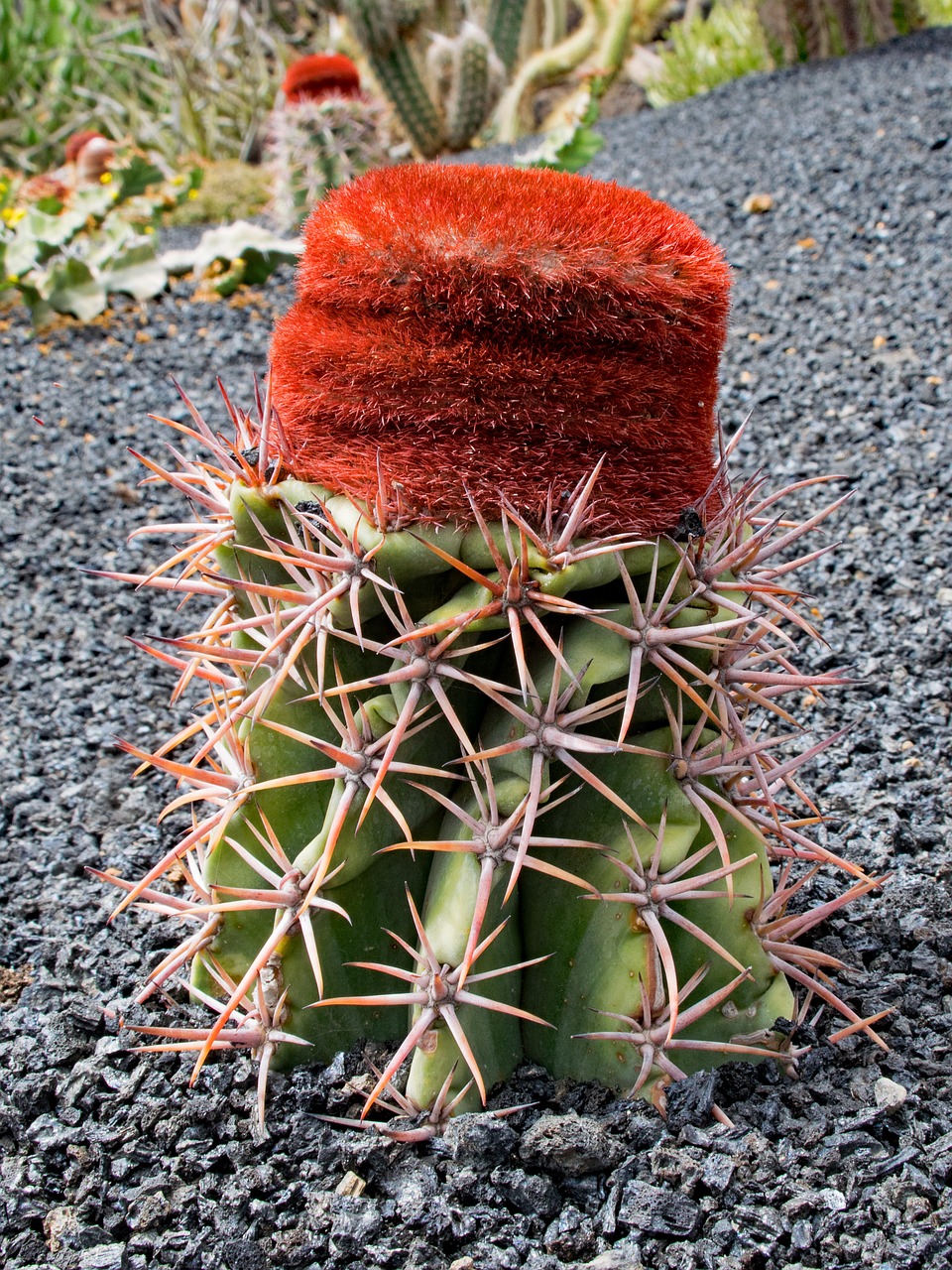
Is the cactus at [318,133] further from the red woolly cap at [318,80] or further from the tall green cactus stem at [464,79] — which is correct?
the tall green cactus stem at [464,79]

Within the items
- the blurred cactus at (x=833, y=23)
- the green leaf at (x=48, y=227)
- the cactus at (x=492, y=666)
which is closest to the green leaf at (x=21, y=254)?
the green leaf at (x=48, y=227)

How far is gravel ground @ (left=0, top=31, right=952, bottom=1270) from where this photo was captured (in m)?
1.50

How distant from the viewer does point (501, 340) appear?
1.46 meters

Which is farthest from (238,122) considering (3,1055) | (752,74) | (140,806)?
(3,1055)

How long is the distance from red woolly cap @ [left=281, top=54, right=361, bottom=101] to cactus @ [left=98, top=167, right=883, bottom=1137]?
6.58 m

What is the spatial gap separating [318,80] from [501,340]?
6942 mm

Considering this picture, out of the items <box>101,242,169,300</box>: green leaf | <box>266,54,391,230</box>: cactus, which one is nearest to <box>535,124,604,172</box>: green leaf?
<box>101,242,169,300</box>: green leaf

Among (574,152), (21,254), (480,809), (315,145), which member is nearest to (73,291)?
(21,254)

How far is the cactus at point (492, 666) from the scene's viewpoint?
1463 mm

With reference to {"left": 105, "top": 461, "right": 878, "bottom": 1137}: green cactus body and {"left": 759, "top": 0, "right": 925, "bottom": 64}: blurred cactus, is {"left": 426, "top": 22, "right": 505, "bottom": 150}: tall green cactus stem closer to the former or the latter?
{"left": 759, "top": 0, "right": 925, "bottom": 64}: blurred cactus

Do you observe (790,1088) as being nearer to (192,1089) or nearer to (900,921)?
(900,921)

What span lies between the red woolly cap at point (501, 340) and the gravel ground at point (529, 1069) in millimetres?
864

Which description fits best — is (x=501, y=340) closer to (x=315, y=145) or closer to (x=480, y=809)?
(x=480, y=809)

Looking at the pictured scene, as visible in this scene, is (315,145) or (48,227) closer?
(48,227)
